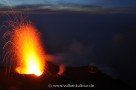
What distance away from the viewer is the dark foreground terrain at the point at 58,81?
50000 millimetres

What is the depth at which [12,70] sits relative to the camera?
5425cm

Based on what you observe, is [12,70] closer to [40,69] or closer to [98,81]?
[40,69]

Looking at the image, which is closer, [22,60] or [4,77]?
[4,77]

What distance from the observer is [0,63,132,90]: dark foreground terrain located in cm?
5000

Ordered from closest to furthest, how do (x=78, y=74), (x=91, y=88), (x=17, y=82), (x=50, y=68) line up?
(x=17, y=82) → (x=91, y=88) → (x=50, y=68) → (x=78, y=74)

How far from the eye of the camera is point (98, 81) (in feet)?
196

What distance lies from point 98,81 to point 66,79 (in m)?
6.50

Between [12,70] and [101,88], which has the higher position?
[12,70]

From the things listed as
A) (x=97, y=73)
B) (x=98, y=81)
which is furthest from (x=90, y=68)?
(x=98, y=81)

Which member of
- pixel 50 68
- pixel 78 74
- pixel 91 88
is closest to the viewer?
pixel 91 88

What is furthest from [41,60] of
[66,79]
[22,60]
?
[66,79]

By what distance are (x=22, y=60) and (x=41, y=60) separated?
4706 millimetres

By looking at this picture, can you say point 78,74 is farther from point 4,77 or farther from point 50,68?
point 4,77

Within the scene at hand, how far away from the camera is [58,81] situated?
53.3 metres
